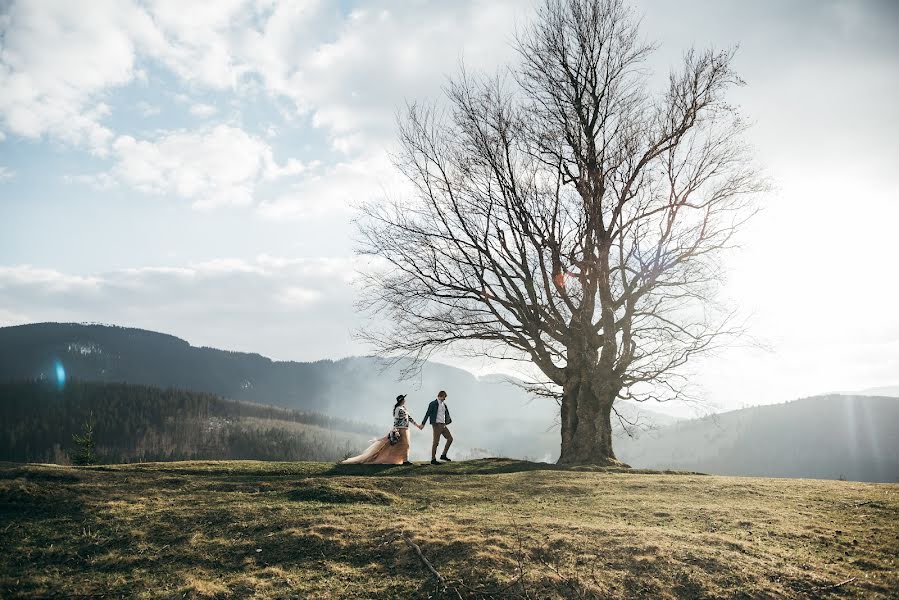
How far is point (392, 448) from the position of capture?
19.4 m

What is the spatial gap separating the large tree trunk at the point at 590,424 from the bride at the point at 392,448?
6.01m

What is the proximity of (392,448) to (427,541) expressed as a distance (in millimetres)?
12118

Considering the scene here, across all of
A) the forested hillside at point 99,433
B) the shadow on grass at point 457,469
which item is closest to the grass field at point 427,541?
the shadow on grass at point 457,469

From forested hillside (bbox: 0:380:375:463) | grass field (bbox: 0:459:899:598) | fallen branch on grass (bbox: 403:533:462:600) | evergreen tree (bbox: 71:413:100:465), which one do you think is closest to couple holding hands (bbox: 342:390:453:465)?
grass field (bbox: 0:459:899:598)

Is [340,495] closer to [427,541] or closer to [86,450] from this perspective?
[427,541]

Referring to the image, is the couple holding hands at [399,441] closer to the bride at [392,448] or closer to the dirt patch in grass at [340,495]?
the bride at [392,448]

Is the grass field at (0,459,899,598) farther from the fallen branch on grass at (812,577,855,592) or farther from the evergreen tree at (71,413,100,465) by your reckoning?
the evergreen tree at (71,413,100,465)

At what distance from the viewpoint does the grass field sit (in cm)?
637

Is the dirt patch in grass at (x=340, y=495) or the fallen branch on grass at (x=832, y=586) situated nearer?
the fallen branch on grass at (x=832, y=586)

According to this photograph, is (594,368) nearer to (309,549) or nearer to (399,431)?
(399,431)

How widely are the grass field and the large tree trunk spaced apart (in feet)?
28.2

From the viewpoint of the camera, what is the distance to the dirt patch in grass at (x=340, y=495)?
36.7 feet

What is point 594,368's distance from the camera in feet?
70.5

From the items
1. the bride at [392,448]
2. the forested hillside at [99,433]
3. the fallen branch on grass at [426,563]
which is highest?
the bride at [392,448]
